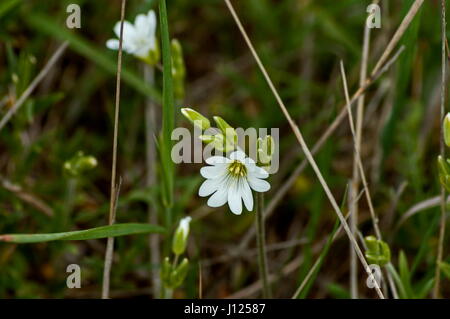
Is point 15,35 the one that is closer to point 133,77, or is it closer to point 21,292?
point 133,77

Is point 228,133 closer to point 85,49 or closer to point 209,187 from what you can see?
point 209,187

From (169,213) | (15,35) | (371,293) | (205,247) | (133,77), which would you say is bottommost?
(371,293)

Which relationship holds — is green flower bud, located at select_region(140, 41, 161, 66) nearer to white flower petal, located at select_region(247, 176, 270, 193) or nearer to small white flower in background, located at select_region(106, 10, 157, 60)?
small white flower in background, located at select_region(106, 10, 157, 60)

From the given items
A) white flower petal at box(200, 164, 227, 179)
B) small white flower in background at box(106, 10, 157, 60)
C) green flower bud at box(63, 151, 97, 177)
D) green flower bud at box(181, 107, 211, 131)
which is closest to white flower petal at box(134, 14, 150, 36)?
small white flower in background at box(106, 10, 157, 60)

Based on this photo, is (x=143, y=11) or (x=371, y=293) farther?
(x=143, y=11)

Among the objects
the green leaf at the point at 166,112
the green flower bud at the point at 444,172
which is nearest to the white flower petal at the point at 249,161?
the green leaf at the point at 166,112
